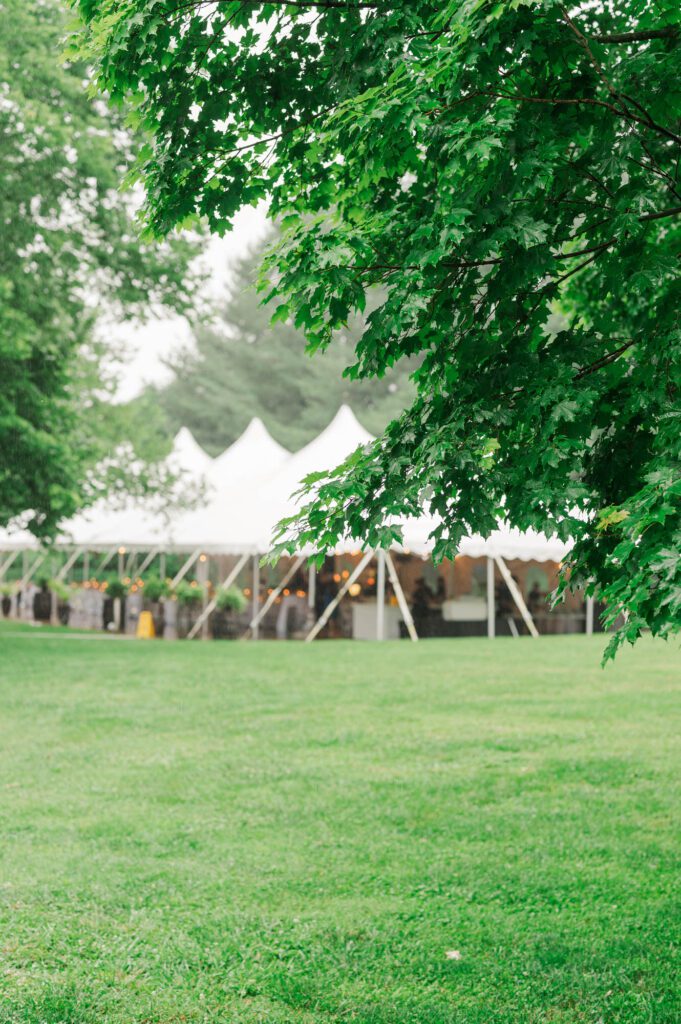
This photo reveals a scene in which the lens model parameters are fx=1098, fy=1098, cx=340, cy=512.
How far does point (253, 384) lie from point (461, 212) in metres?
57.8

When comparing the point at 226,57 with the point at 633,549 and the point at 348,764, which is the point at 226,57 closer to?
the point at 633,549

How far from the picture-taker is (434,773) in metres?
10.4

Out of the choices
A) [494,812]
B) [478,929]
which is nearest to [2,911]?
[478,929]

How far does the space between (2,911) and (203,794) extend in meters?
3.20

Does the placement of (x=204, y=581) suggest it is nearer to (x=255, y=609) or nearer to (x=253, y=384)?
(x=255, y=609)

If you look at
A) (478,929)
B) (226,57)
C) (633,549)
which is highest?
(226,57)

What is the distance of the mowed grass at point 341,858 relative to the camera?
5.52 meters

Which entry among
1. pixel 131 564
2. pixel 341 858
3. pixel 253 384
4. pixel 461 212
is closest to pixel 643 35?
pixel 461 212

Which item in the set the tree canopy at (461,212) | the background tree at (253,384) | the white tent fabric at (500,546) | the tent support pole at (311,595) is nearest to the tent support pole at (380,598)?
the white tent fabric at (500,546)

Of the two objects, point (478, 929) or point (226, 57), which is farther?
point (478, 929)

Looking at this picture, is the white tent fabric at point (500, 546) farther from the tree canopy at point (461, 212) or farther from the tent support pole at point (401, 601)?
the tree canopy at point (461, 212)

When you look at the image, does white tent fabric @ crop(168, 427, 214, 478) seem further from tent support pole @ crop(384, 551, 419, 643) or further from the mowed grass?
the mowed grass

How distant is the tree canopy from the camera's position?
4633 millimetres

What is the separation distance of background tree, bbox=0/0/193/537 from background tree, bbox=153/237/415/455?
105 ft
